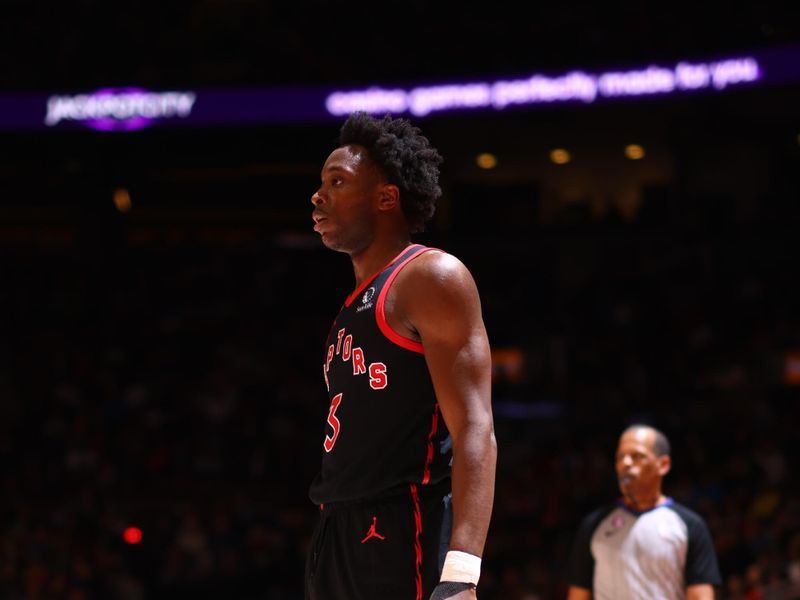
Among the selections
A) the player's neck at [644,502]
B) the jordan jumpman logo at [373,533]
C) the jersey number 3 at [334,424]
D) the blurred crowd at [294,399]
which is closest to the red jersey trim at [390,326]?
the jersey number 3 at [334,424]

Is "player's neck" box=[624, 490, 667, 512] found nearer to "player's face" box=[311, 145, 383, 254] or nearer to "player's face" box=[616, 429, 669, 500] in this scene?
"player's face" box=[616, 429, 669, 500]

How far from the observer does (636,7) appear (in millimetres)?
12328

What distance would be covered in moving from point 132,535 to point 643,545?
6775mm

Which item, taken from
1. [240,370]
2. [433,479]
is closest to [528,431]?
[240,370]

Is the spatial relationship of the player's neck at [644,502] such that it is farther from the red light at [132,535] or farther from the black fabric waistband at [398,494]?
the red light at [132,535]

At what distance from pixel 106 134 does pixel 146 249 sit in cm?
218

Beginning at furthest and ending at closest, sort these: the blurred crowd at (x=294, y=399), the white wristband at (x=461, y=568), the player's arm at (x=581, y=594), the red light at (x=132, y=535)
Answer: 1. the red light at (x=132, y=535)
2. the blurred crowd at (x=294, y=399)
3. the player's arm at (x=581, y=594)
4. the white wristband at (x=461, y=568)

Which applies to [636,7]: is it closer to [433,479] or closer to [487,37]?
[487,37]

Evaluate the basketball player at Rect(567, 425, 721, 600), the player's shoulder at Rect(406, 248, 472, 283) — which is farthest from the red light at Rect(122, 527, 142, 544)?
the player's shoulder at Rect(406, 248, 472, 283)

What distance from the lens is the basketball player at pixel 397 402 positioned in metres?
2.53

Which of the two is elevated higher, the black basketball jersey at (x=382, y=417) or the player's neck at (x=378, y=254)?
the player's neck at (x=378, y=254)

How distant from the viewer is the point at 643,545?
514cm

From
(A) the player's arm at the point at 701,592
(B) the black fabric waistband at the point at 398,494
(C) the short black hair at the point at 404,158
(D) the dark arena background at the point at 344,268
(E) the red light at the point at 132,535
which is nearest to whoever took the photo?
(B) the black fabric waistband at the point at 398,494

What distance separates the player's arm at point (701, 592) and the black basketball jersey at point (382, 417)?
2690mm
